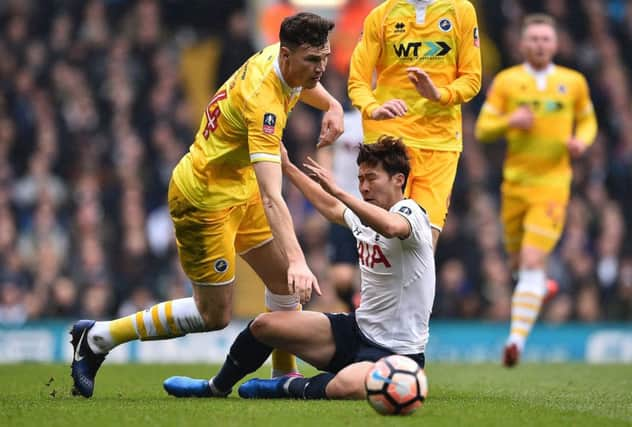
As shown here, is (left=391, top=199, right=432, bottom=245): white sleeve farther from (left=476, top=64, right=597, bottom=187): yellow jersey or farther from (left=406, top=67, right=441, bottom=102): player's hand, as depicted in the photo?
(left=476, top=64, right=597, bottom=187): yellow jersey

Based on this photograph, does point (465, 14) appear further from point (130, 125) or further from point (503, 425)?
point (130, 125)

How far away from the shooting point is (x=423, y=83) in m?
7.91

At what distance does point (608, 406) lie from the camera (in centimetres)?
724

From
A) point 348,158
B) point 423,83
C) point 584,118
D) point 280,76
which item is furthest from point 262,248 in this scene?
point 584,118

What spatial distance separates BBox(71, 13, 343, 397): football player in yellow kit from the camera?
7.06 meters

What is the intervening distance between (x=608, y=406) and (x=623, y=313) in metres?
8.39

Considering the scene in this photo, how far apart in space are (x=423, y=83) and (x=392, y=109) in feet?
0.93

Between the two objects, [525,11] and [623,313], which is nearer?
[623,313]

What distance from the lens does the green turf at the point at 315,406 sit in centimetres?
614

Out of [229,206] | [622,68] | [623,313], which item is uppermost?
[622,68]

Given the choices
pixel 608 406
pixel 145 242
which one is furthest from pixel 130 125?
pixel 608 406

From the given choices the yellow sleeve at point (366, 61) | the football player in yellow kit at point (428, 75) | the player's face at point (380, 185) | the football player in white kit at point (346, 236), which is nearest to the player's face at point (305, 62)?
the player's face at point (380, 185)

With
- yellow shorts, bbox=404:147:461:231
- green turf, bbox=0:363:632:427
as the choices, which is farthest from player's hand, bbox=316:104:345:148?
green turf, bbox=0:363:632:427

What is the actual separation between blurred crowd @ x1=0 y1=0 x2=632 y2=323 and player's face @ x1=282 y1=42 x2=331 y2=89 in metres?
7.63
